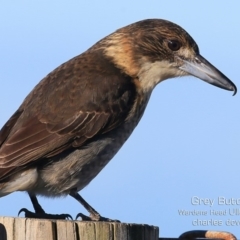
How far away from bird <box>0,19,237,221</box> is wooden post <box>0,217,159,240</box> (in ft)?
5.13

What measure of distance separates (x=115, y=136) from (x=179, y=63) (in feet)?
3.71

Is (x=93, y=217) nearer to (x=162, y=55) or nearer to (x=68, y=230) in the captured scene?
(x=162, y=55)

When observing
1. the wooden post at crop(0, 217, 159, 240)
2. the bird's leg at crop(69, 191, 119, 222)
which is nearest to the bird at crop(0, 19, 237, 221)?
the bird's leg at crop(69, 191, 119, 222)

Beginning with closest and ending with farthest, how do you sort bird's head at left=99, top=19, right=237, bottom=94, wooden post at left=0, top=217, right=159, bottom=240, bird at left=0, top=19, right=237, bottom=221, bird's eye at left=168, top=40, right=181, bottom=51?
wooden post at left=0, top=217, right=159, bottom=240
bird at left=0, top=19, right=237, bottom=221
bird's head at left=99, top=19, right=237, bottom=94
bird's eye at left=168, top=40, right=181, bottom=51

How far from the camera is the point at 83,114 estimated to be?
5574mm

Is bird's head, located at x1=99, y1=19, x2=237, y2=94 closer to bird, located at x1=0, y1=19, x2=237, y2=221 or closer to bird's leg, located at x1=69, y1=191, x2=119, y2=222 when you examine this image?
bird, located at x1=0, y1=19, x2=237, y2=221

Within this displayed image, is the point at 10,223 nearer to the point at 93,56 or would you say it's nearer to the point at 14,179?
the point at 14,179

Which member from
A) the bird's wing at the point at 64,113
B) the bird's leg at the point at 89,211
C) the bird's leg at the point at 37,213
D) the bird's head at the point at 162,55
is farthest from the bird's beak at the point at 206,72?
the bird's leg at the point at 37,213

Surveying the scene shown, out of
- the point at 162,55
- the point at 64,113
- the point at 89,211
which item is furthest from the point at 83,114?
the point at 162,55

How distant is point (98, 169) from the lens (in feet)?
18.7

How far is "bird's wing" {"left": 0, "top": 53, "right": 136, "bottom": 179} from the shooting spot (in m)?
5.25

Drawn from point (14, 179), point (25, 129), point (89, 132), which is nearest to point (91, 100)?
point (89, 132)

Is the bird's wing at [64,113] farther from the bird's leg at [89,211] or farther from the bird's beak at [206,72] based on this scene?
the bird's beak at [206,72]

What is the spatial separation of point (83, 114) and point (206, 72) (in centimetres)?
146
